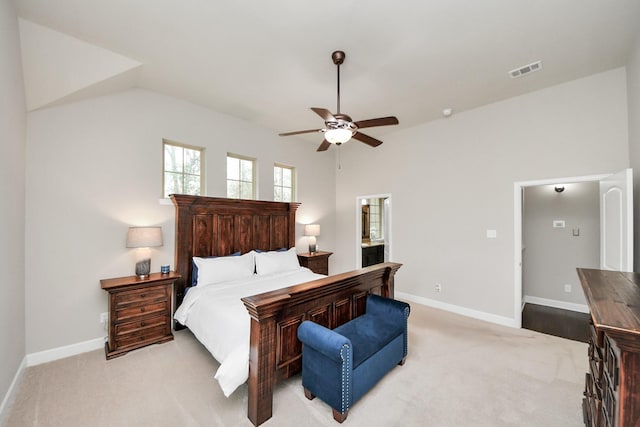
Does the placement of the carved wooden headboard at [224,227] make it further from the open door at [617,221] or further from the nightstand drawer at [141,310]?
the open door at [617,221]

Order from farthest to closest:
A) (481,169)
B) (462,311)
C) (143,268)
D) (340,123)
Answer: (462,311) < (481,169) < (143,268) < (340,123)

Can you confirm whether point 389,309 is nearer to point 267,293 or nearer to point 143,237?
point 267,293

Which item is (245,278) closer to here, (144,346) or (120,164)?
(144,346)

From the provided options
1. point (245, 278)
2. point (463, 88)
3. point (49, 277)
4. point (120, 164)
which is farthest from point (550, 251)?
point (49, 277)

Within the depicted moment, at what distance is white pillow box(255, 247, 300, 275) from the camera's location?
12.9 feet

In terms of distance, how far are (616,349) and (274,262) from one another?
353cm

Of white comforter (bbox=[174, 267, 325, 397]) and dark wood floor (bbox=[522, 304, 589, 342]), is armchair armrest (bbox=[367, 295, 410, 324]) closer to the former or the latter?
white comforter (bbox=[174, 267, 325, 397])

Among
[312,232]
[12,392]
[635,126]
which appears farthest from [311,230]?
[635,126]

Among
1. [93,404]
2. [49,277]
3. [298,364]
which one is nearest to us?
[93,404]

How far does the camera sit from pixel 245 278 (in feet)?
11.7

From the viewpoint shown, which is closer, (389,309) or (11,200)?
(11,200)

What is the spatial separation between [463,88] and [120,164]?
175 inches

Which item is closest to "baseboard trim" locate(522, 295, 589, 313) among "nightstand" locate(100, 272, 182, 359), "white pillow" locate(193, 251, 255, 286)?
"white pillow" locate(193, 251, 255, 286)

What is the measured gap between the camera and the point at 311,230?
5191mm
